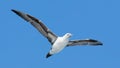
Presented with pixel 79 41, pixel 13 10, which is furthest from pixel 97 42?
pixel 13 10

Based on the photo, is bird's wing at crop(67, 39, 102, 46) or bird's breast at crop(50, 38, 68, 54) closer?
bird's breast at crop(50, 38, 68, 54)

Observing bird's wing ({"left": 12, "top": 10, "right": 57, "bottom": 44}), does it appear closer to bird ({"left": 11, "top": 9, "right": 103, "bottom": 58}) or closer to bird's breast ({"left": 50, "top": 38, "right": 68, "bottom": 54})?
bird ({"left": 11, "top": 9, "right": 103, "bottom": 58})

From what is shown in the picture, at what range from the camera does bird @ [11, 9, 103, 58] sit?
38438 millimetres

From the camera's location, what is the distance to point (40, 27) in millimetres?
41719

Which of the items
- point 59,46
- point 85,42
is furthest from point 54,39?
point 85,42

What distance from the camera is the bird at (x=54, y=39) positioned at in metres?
38.4

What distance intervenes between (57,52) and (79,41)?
518 cm

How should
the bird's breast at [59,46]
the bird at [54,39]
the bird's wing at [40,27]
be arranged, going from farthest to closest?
the bird's wing at [40,27], the bird at [54,39], the bird's breast at [59,46]

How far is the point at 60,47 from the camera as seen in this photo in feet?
125

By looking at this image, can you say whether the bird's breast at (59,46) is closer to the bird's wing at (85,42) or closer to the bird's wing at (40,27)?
the bird's wing at (40,27)

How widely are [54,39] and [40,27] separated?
74.6 inches

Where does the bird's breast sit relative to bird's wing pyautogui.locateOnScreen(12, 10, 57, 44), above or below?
below

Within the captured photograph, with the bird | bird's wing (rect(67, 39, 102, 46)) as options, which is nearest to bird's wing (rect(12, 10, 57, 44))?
the bird

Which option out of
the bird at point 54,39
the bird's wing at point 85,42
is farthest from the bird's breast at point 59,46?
the bird's wing at point 85,42
